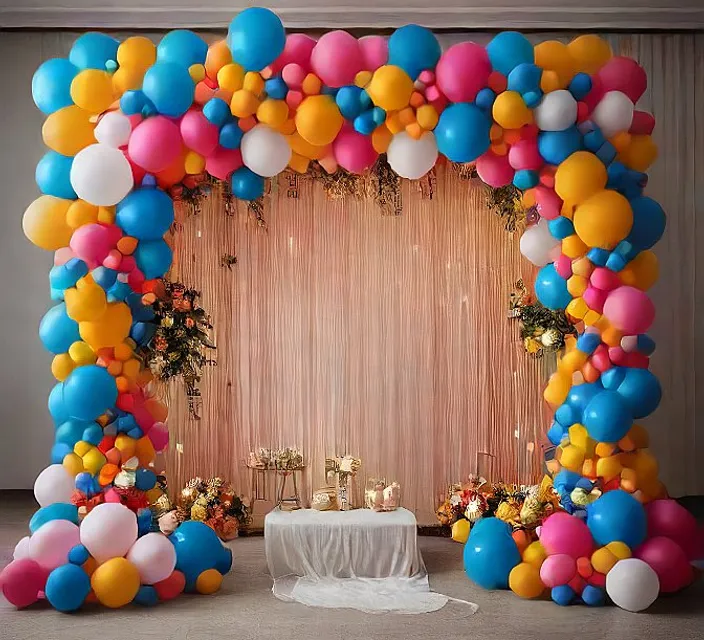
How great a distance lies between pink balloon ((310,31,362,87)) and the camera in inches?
165

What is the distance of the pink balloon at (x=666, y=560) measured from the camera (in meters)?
4.17

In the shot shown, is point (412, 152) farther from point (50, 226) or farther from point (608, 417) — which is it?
point (50, 226)

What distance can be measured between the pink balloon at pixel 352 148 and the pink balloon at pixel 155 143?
28.4 inches

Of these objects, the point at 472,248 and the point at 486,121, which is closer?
the point at 486,121

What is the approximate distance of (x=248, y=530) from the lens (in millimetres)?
5707

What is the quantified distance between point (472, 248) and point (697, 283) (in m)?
2.12

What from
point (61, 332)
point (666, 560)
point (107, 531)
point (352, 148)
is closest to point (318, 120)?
point (352, 148)

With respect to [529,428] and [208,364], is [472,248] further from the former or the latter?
[208,364]

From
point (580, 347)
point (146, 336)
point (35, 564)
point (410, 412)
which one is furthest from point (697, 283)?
point (35, 564)

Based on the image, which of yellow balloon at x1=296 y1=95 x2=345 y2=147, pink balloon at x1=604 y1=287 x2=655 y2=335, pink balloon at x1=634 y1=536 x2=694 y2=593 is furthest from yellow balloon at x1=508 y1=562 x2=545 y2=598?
yellow balloon at x1=296 y1=95 x2=345 y2=147

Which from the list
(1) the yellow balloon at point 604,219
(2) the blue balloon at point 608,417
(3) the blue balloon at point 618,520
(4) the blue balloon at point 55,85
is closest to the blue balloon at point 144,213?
(4) the blue balloon at point 55,85

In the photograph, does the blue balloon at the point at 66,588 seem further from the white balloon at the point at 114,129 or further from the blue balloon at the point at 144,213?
the white balloon at the point at 114,129

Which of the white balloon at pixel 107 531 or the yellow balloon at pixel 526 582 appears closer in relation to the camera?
the white balloon at pixel 107 531

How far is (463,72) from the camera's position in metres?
4.18
